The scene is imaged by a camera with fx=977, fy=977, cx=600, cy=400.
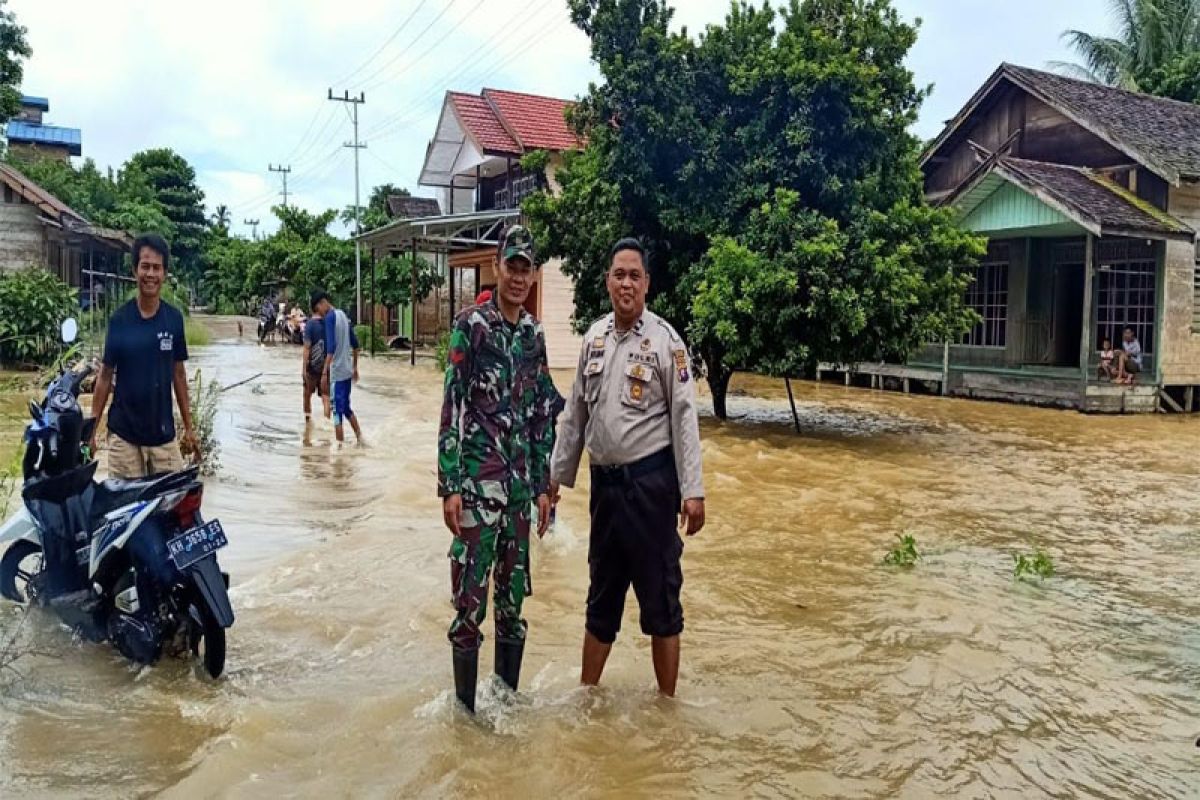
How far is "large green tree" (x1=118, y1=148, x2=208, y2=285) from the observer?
50281 millimetres

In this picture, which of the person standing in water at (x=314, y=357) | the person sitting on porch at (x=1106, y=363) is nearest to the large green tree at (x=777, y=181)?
the person standing in water at (x=314, y=357)

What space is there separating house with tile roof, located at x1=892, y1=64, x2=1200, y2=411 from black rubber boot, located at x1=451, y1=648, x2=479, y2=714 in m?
13.6

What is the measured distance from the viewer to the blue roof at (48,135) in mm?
60719

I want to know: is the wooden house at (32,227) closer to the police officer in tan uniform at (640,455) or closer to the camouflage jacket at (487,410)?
the camouflage jacket at (487,410)

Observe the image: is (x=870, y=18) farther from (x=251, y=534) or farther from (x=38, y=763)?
(x=38, y=763)

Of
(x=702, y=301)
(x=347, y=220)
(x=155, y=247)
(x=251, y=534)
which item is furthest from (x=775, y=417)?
(x=347, y=220)

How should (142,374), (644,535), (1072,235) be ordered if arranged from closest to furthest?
(644,535) → (142,374) → (1072,235)

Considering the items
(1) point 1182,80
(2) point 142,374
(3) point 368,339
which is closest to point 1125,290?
(1) point 1182,80

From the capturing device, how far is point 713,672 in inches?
180

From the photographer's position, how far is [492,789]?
337 cm

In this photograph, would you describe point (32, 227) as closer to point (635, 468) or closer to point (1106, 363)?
point (635, 468)

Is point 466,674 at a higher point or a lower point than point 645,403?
Answer: lower

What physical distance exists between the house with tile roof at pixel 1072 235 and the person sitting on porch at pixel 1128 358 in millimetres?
213

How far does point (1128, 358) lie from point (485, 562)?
15801mm
